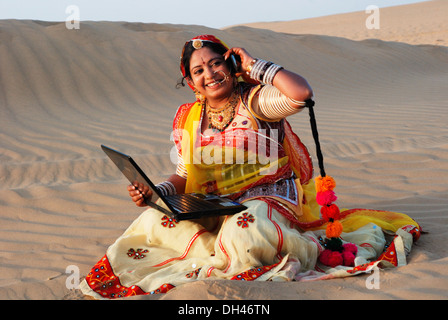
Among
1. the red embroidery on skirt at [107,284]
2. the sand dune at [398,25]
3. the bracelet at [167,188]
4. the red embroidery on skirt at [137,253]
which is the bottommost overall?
the red embroidery on skirt at [107,284]

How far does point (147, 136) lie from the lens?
7934 mm

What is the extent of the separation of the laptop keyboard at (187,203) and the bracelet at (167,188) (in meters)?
0.14

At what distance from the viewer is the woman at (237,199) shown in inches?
133

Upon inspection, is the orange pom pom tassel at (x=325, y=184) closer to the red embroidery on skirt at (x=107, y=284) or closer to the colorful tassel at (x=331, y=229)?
→ the colorful tassel at (x=331, y=229)

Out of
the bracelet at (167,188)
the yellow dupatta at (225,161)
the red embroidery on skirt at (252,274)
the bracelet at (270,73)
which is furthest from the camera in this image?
the bracelet at (167,188)

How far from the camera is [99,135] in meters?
7.97

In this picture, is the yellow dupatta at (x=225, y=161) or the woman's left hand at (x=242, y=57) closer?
the woman's left hand at (x=242, y=57)

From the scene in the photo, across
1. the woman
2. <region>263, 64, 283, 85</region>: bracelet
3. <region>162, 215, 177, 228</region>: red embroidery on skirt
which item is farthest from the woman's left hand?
<region>162, 215, 177, 228</region>: red embroidery on skirt

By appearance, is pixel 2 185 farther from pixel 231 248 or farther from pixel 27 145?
pixel 231 248

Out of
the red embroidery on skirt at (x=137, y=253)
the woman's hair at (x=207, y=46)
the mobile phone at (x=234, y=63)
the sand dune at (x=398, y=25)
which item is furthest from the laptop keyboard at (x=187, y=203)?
the sand dune at (x=398, y=25)

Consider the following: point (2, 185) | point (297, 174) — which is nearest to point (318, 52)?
point (2, 185)

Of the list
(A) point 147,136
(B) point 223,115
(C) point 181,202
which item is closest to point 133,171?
(C) point 181,202

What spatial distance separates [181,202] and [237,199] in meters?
0.40

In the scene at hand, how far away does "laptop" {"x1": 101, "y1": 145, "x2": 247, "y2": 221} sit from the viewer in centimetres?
336
